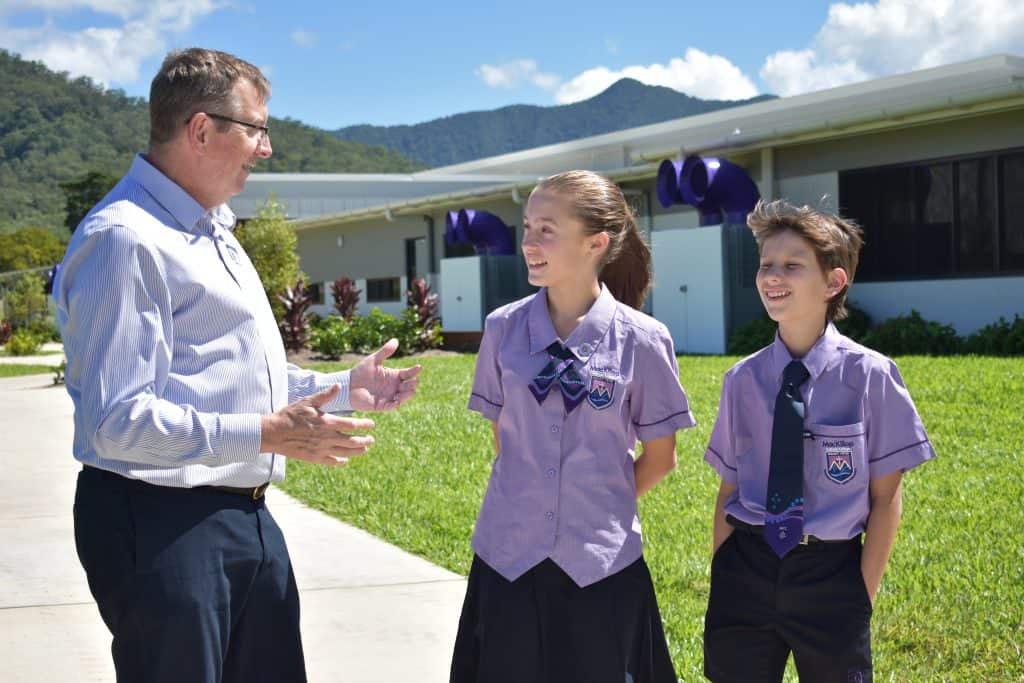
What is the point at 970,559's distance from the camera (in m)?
5.50

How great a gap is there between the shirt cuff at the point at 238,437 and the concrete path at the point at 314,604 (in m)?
2.27

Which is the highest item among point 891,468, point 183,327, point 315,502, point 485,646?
point 183,327

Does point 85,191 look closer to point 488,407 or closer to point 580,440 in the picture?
point 488,407

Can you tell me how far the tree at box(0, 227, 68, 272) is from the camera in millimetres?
61625

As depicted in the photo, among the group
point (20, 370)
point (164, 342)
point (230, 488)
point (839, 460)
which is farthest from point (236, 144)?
point (20, 370)

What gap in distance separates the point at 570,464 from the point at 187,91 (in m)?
1.34

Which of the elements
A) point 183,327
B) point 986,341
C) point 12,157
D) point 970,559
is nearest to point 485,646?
point 183,327

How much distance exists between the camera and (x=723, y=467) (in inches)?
124

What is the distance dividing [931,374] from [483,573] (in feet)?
31.3

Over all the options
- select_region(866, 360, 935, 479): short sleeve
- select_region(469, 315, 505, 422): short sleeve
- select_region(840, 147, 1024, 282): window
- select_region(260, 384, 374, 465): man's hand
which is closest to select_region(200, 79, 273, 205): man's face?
select_region(260, 384, 374, 465): man's hand

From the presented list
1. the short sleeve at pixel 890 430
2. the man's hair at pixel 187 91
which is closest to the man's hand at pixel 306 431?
the man's hair at pixel 187 91

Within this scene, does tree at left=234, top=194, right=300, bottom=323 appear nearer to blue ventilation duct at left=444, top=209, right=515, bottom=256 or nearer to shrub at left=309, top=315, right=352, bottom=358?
blue ventilation duct at left=444, top=209, right=515, bottom=256

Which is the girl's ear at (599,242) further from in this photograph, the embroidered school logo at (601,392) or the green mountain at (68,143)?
the green mountain at (68,143)

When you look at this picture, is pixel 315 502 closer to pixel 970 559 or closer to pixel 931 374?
pixel 970 559
